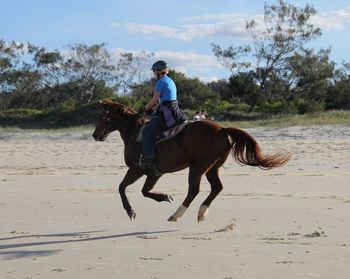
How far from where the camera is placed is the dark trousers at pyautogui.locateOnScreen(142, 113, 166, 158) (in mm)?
9383

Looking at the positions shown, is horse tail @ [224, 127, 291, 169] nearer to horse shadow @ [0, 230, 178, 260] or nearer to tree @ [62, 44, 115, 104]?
horse shadow @ [0, 230, 178, 260]

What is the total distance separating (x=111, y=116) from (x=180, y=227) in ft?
7.96

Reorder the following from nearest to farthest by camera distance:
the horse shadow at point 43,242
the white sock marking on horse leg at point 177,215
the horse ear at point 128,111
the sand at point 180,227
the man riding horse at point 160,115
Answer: the sand at point 180,227 < the horse shadow at point 43,242 < the white sock marking on horse leg at point 177,215 < the man riding horse at point 160,115 < the horse ear at point 128,111

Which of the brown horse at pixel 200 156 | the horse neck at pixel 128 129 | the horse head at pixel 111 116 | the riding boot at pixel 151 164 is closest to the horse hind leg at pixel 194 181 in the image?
the brown horse at pixel 200 156

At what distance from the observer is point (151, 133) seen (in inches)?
374

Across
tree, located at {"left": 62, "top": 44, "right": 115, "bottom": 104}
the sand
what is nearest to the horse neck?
the sand

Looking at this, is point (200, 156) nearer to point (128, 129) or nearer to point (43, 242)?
point (128, 129)

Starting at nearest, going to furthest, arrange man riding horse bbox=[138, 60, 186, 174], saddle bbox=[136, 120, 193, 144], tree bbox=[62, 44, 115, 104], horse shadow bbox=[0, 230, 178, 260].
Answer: horse shadow bbox=[0, 230, 178, 260], saddle bbox=[136, 120, 193, 144], man riding horse bbox=[138, 60, 186, 174], tree bbox=[62, 44, 115, 104]

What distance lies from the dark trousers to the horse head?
2.13 ft

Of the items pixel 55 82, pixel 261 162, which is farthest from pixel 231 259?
pixel 55 82

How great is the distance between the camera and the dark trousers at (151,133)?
9383 millimetres

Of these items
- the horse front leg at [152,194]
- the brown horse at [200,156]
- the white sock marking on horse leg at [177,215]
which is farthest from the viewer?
the horse front leg at [152,194]

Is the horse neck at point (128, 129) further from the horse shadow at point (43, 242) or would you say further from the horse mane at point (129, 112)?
the horse shadow at point (43, 242)

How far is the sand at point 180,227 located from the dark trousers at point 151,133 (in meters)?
0.99
